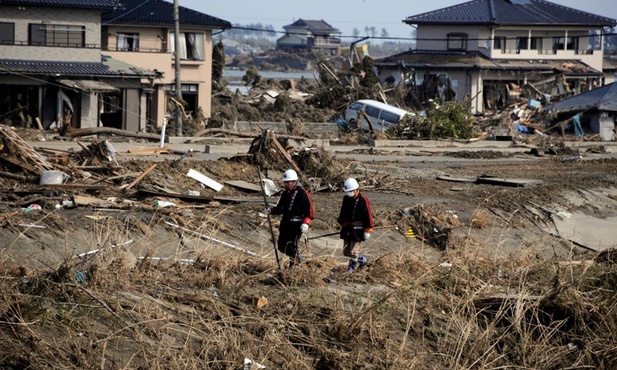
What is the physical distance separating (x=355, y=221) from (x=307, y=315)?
2578 millimetres

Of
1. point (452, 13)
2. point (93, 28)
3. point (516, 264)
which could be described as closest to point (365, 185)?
point (516, 264)

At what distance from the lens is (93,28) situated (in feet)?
132

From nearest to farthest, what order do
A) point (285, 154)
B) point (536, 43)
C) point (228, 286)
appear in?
point (228, 286), point (285, 154), point (536, 43)

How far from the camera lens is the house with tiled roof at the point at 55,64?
1506 inches

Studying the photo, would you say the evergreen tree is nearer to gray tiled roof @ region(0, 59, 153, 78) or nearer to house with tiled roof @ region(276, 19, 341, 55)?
gray tiled roof @ region(0, 59, 153, 78)

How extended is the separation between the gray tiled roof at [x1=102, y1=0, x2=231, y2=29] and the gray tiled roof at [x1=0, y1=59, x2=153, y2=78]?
621cm

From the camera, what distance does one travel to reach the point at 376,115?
43.8 metres

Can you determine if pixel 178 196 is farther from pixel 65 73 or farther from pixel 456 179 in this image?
pixel 65 73

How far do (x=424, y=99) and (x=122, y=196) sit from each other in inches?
1602

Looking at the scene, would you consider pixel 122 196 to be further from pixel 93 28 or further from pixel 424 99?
pixel 424 99

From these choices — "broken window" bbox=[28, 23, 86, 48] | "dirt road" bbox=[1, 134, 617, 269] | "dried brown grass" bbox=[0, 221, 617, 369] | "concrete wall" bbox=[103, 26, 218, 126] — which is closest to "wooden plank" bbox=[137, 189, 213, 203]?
"dirt road" bbox=[1, 134, 617, 269]

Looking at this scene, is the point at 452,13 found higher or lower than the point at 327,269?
higher

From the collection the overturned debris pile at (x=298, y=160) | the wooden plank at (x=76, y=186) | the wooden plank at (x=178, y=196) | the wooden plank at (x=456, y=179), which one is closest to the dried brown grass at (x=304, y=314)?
the wooden plank at (x=178, y=196)

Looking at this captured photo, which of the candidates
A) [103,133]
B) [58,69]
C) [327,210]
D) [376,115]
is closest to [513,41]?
[376,115]
